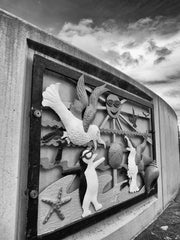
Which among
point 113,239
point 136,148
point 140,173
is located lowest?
point 113,239

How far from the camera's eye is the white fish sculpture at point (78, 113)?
1556mm

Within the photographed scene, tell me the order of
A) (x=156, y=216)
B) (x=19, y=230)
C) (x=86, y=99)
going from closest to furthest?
1. (x=19, y=230)
2. (x=86, y=99)
3. (x=156, y=216)

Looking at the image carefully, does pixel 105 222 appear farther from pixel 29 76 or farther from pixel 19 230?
pixel 29 76

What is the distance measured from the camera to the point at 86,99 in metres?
1.81

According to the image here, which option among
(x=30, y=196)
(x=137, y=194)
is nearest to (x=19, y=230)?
(x=30, y=196)

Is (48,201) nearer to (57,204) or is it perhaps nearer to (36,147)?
(57,204)

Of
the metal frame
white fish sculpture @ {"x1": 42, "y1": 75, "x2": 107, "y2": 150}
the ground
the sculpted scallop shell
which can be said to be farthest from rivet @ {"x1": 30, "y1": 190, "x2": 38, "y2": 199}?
the ground

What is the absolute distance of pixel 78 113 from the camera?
1.77m

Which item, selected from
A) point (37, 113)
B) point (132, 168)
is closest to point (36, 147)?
point (37, 113)

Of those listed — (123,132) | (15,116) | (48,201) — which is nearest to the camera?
(15,116)

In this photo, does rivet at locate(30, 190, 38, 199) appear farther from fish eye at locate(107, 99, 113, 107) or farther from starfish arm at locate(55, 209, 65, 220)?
fish eye at locate(107, 99, 113, 107)

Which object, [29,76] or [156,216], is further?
[156,216]

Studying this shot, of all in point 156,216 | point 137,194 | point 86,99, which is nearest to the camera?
point 86,99

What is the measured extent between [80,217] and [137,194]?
3.96 feet
